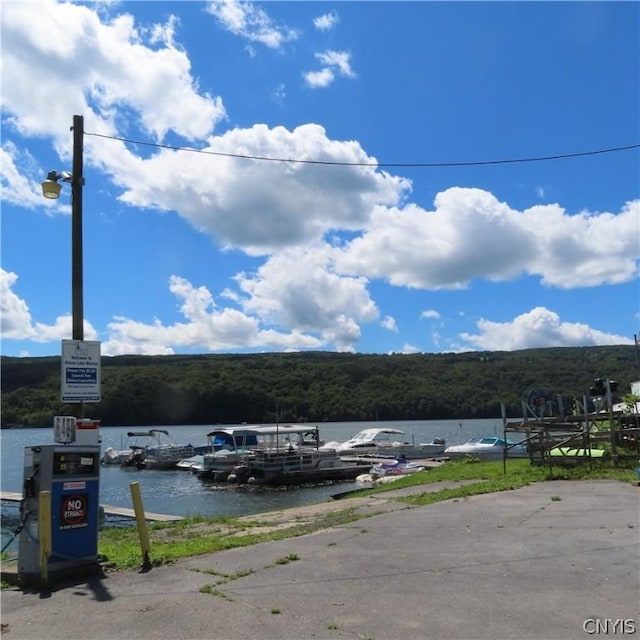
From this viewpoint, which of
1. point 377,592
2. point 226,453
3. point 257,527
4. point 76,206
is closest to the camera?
point 377,592

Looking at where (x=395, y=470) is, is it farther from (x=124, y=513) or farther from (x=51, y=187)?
(x=51, y=187)

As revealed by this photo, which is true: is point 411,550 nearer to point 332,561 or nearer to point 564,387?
point 332,561

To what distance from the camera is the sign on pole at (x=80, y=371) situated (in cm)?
887

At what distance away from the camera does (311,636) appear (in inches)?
214

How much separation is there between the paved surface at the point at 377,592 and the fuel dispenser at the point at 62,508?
37 cm

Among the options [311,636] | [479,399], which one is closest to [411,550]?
[311,636]

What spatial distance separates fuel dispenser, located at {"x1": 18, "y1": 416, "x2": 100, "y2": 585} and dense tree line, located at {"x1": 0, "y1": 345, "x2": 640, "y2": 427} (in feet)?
412

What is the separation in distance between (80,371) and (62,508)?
1.92m

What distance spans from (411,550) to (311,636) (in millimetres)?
3732

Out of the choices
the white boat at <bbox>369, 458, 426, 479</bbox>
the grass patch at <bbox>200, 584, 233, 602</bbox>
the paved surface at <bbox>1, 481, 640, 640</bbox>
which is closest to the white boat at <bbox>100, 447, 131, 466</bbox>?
the white boat at <bbox>369, 458, 426, 479</bbox>

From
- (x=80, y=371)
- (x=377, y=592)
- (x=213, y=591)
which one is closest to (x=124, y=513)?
(x=80, y=371)

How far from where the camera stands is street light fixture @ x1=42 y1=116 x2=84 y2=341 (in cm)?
941

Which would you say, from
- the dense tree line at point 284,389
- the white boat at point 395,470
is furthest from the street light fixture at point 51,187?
the dense tree line at point 284,389

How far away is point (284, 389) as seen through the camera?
504ft
